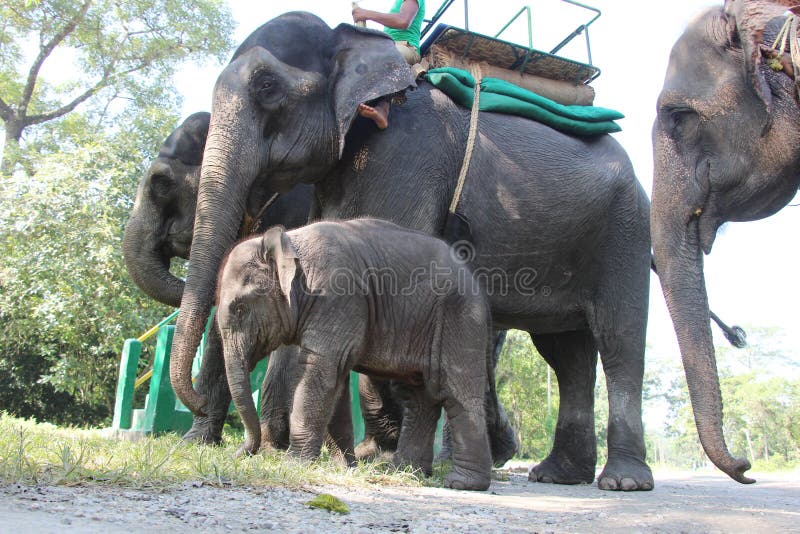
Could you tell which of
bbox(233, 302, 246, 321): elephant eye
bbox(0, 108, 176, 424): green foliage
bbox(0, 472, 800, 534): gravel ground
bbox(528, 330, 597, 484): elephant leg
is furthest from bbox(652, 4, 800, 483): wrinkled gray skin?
bbox(0, 108, 176, 424): green foliage

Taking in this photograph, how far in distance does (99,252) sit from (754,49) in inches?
524

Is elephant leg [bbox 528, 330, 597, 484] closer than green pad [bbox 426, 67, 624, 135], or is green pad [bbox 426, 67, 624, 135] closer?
green pad [bbox 426, 67, 624, 135]

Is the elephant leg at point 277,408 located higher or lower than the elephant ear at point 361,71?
lower

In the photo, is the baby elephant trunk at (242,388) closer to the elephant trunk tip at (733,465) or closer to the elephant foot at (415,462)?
the elephant foot at (415,462)

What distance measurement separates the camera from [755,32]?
3.85 meters

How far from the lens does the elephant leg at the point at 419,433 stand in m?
5.14

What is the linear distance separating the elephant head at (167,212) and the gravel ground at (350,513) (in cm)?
360

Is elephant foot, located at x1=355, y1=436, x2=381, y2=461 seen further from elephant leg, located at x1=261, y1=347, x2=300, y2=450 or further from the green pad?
the green pad

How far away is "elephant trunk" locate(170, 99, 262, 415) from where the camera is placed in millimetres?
5133

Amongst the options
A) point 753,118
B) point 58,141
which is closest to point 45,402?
point 58,141

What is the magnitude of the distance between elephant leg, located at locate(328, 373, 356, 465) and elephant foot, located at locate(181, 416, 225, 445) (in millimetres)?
1404

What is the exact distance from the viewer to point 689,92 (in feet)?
13.9

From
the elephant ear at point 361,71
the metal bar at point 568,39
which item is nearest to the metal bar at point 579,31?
the metal bar at point 568,39

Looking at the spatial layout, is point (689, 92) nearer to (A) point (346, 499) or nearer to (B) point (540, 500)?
(B) point (540, 500)
